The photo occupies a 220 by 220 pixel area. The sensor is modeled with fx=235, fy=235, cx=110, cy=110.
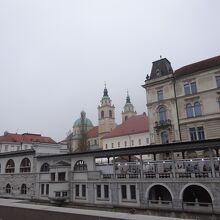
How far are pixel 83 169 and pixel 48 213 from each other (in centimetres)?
2773

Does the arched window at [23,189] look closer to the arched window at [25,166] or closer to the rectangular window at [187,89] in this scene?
the arched window at [25,166]

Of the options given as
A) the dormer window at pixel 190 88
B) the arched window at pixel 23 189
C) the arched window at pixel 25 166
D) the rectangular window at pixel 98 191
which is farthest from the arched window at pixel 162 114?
the arched window at pixel 23 189

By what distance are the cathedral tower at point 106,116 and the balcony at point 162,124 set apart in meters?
63.9

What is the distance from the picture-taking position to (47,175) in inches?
1404

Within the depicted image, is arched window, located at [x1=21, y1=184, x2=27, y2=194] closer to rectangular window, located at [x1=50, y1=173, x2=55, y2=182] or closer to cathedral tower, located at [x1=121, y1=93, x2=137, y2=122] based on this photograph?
rectangular window, located at [x1=50, y1=173, x2=55, y2=182]

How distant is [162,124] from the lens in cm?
4131

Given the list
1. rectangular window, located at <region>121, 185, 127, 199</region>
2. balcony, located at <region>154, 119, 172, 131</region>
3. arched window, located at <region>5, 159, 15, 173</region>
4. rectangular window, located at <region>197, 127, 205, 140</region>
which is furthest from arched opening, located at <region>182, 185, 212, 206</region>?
arched window, located at <region>5, 159, 15, 173</region>

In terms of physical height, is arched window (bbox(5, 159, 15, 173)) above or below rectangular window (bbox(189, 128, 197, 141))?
below

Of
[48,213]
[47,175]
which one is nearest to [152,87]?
[47,175]

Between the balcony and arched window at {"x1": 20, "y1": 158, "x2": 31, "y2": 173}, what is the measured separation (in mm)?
22573

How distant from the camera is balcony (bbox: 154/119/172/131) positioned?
1602 inches

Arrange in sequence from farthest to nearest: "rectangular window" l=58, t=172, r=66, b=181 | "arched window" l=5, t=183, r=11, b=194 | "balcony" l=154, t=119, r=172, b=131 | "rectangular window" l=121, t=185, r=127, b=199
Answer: "balcony" l=154, t=119, r=172, b=131, "arched window" l=5, t=183, r=11, b=194, "rectangular window" l=58, t=172, r=66, b=181, "rectangular window" l=121, t=185, r=127, b=199

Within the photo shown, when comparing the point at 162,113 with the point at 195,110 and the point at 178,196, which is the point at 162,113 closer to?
the point at 195,110

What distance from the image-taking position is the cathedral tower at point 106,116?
106875 mm
